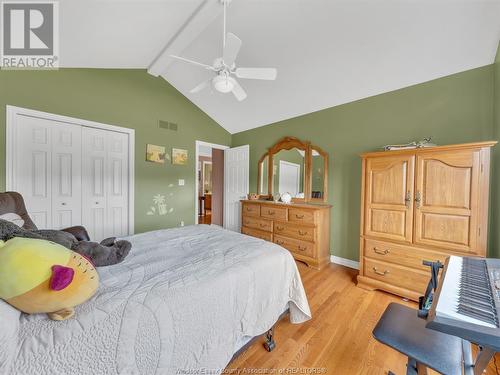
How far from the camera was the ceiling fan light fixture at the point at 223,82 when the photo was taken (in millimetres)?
1851

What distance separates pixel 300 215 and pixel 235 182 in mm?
1890

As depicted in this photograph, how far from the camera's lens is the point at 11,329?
0.68m

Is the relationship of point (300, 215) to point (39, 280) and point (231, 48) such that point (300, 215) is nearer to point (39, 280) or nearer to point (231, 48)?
point (231, 48)

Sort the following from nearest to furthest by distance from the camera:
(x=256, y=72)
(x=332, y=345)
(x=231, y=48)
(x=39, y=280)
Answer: (x=39, y=280), (x=332, y=345), (x=231, y=48), (x=256, y=72)

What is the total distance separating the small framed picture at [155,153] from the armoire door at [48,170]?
36.0 inches

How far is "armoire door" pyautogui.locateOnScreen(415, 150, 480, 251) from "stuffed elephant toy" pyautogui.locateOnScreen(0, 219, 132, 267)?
104 inches

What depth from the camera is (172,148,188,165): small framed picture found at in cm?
385

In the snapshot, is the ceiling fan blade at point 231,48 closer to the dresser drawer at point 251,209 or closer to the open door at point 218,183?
the dresser drawer at point 251,209

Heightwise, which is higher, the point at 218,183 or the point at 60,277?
the point at 218,183

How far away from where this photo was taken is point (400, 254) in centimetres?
218

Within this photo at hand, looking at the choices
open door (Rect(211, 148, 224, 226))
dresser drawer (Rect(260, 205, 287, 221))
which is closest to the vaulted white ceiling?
dresser drawer (Rect(260, 205, 287, 221))

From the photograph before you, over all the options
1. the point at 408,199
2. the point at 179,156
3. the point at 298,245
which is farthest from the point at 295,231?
Result: the point at 179,156

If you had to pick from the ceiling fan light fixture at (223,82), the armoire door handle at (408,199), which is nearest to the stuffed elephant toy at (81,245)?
the ceiling fan light fixture at (223,82)

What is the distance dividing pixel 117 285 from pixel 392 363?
1.84 metres
